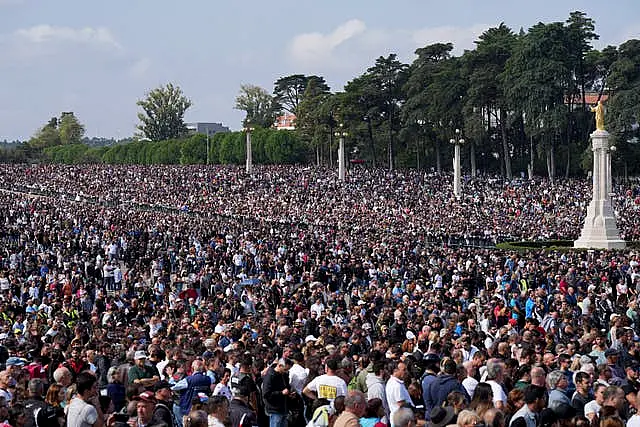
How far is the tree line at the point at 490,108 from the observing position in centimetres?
6419

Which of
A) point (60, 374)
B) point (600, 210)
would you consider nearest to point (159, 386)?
point (60, 374)

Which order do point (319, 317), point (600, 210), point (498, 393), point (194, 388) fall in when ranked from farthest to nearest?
point (600, 210), point (319, 317), point (194, 388), point (498, 393)

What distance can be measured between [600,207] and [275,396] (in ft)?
111

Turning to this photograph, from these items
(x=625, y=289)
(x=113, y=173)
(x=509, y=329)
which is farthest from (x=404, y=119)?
(x=509, y=329)

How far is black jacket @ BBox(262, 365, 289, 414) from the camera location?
977 centimetres

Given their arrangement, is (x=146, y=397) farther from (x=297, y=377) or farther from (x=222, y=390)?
(x=297, y=377)

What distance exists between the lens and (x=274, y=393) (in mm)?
9805

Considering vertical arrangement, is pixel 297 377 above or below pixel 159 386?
below

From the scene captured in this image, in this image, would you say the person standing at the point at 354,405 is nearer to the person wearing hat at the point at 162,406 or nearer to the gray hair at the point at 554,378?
the person wearing hat at the point at 162,406

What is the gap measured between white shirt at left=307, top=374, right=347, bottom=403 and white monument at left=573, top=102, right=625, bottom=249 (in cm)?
3264

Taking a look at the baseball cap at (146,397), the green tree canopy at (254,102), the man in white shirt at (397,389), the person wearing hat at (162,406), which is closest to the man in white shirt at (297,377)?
the man in white shirt at (397,389)

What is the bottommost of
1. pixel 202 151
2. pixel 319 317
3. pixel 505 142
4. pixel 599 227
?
pixel 599 227

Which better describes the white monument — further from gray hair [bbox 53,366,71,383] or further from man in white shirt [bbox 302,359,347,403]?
gray hair [bbox 53,366,71,383]

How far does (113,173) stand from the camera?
74.8 metres
